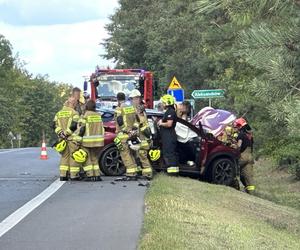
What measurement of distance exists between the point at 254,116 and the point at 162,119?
32.1 feet

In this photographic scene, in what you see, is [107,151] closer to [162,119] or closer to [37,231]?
[162,119]

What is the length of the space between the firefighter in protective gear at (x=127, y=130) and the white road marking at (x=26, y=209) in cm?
145

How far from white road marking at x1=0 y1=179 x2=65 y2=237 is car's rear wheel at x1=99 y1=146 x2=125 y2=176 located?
5.18 ft

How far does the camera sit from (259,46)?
6.63 metres

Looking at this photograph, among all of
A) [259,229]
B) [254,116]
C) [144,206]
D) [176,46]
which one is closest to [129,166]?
[144,206]

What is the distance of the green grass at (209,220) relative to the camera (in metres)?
7.34

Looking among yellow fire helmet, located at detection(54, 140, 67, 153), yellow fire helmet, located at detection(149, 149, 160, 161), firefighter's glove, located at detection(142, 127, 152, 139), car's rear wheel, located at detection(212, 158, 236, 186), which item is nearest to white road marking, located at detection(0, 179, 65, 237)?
yellow fire helmet, located at detection(54, 140, 67, 153)

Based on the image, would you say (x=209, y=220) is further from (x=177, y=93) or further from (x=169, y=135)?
(x=177, y=93)

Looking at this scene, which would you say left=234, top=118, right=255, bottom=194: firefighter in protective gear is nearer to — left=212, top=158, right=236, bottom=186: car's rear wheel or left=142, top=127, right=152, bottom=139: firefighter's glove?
left=212, top=158, right=236, bottom=186: car's rear wheel

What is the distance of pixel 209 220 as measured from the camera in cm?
877

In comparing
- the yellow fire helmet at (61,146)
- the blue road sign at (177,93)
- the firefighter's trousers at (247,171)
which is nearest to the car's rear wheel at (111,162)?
the yellow fire helmet at (61,146)

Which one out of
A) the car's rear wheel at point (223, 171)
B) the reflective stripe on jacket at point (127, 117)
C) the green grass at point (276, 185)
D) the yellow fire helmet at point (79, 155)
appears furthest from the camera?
the green grass at point (276, 185)

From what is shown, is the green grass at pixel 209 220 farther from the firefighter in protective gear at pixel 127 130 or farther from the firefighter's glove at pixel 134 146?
the firefighter's glove at pixel 134 146

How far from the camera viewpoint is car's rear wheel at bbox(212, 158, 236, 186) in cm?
1395
